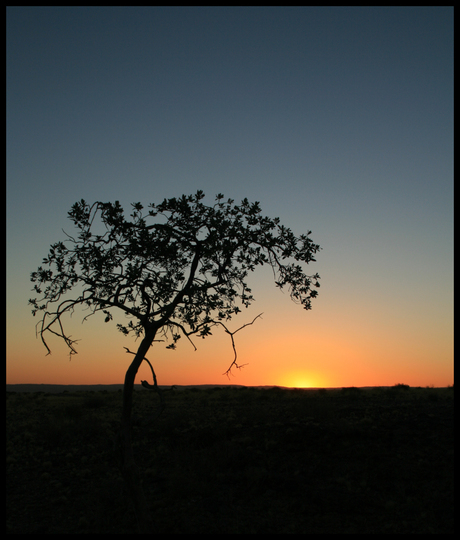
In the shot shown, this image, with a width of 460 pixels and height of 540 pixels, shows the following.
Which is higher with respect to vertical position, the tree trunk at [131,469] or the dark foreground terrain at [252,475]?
the tree trunk at [131,469]

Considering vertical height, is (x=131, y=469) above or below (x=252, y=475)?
above

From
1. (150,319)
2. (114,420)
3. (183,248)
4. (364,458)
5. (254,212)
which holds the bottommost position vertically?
(114,420)

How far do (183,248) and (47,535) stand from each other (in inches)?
345

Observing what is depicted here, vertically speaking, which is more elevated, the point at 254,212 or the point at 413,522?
the point at 254,212

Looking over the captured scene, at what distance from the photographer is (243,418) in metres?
21.2

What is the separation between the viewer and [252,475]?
44.2 feet

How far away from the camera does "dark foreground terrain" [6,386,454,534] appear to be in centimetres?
1122

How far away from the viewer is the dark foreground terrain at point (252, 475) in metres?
11.2

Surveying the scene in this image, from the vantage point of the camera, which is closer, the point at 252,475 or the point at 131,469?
the point at 131,469

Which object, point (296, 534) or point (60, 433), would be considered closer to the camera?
point (296, 534)
